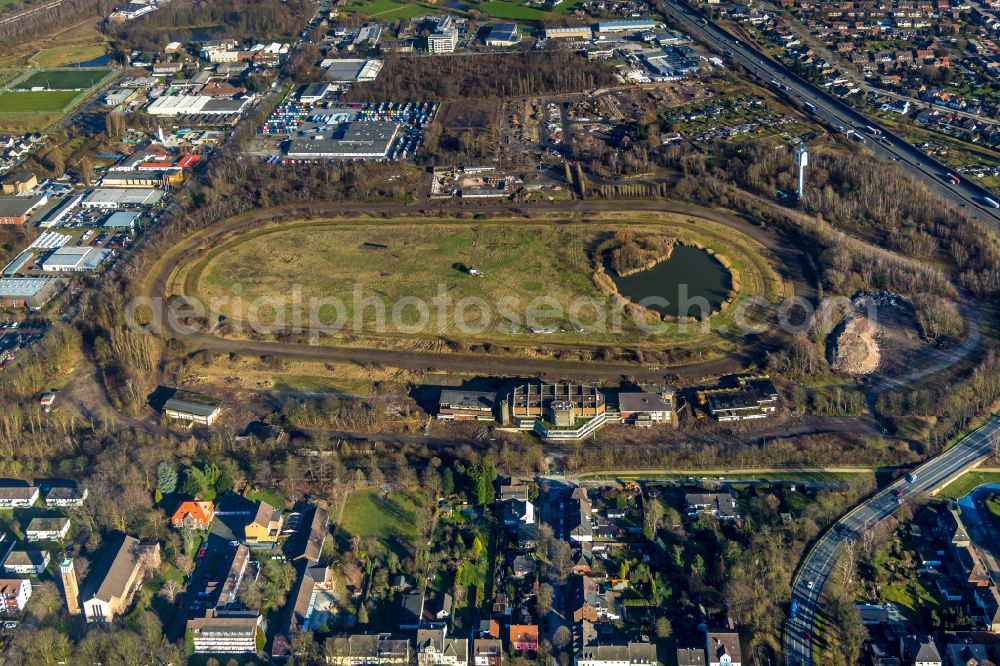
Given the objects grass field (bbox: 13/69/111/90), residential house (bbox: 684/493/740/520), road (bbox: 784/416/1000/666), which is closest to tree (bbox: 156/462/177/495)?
residential house (bbox: 684/493/740/520)

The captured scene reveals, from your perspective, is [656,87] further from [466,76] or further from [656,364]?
[656,364]

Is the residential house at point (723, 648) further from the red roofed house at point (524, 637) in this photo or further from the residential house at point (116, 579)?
the residential house at point (116, 579)

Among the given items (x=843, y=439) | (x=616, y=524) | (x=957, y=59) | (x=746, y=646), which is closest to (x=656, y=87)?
(x=957, y=59)

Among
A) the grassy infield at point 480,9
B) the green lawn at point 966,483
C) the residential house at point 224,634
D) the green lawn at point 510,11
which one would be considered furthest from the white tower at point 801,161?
the green lawn at point 510,11

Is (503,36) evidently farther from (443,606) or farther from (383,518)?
(443,606)

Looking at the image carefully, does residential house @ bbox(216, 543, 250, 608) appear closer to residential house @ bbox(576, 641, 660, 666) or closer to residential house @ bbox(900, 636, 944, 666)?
residential house @ bbox(576, 641, 660, 666)

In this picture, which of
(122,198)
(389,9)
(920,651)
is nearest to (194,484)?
(920,651)
